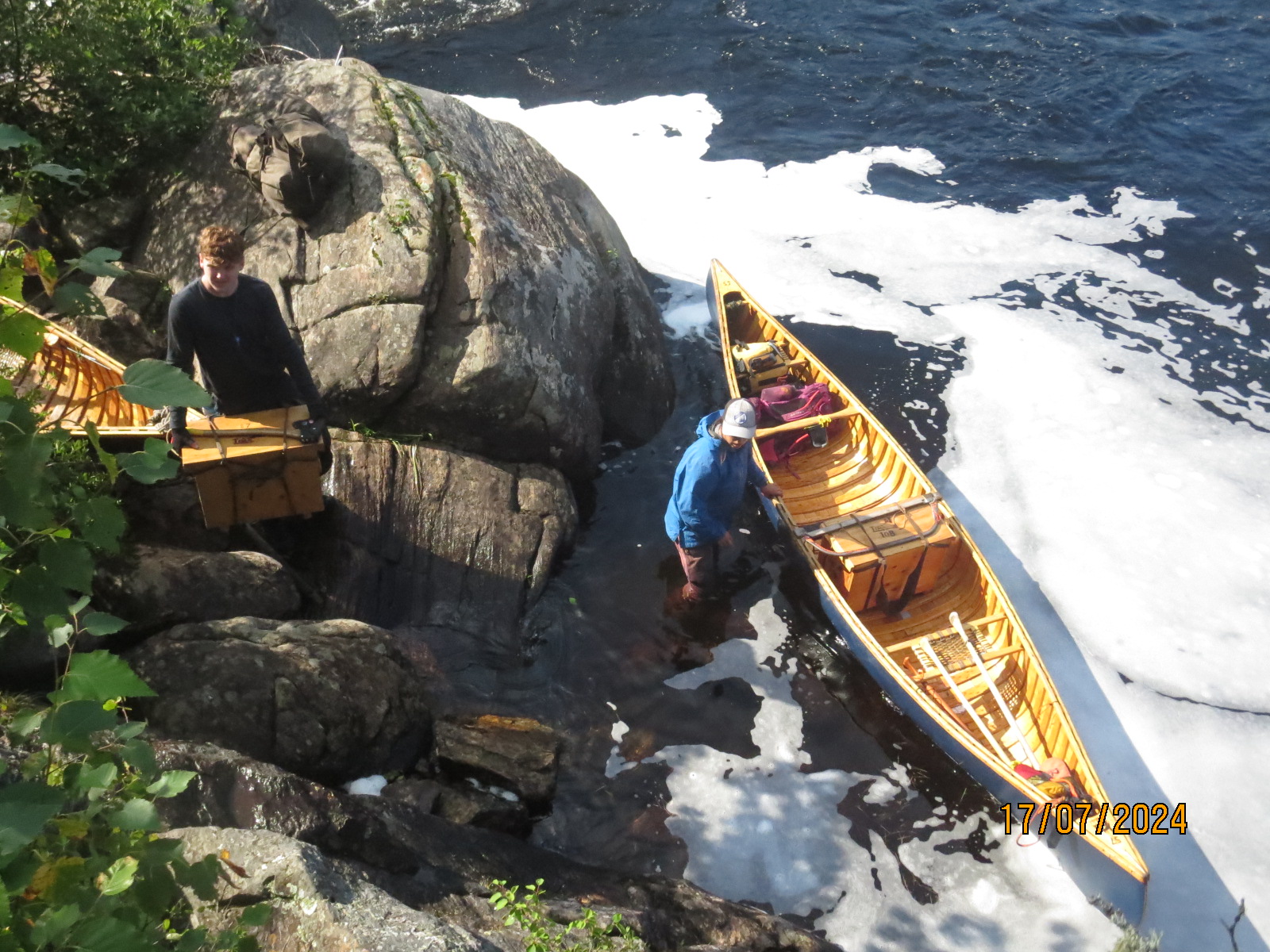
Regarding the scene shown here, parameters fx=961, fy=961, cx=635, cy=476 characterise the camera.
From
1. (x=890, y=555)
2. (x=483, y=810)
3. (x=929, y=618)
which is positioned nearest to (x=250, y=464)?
(x=483, y=810)

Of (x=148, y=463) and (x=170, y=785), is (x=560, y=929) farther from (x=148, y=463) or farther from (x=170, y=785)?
(x=148, y=463)

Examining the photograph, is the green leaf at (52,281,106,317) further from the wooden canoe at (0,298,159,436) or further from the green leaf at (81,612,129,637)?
the wooden canoe at (0,298,159,436)

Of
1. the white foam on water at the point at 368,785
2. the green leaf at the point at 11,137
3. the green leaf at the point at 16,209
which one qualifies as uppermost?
the green leaf at the point at 11,137

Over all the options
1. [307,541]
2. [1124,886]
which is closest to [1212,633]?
[1124,886]

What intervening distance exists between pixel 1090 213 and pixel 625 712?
1142cm

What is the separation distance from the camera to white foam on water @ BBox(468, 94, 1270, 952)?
729cm

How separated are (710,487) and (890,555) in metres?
1.65

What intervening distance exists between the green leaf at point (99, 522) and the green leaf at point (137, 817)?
63 centimetres

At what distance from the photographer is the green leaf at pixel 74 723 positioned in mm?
2166

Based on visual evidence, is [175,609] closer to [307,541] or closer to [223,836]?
[307,541]

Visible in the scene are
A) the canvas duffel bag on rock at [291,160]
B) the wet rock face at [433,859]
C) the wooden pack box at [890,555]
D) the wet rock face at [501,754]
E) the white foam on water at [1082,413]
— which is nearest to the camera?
the wet rock face at [433,859]

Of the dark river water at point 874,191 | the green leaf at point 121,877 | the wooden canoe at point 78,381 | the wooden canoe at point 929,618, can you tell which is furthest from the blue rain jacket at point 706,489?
the green leaf at point 121,877

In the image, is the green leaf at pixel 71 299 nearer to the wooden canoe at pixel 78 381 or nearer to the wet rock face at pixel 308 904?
the wet rock face at pixel 308 904
